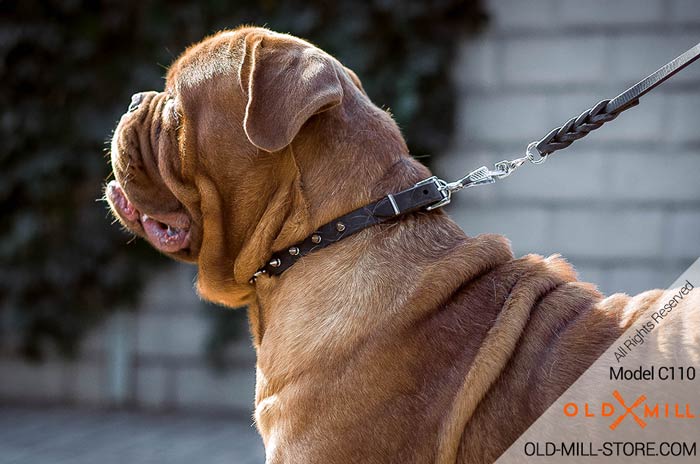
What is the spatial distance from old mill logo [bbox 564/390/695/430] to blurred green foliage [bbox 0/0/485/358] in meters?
4.23

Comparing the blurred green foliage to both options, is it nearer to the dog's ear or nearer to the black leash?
the dog's ear

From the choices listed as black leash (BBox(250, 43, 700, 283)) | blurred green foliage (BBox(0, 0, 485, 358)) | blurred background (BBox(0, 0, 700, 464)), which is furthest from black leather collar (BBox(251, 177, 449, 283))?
blurred green foliage (BBox(0, 0, 485, 358))

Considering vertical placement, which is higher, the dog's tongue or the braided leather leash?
the braided leather leash

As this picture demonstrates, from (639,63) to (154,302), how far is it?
3.82 metres

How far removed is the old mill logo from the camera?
204 cm

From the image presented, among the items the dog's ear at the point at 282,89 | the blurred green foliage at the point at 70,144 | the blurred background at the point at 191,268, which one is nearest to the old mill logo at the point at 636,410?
the dog's ear at the point at 282,89

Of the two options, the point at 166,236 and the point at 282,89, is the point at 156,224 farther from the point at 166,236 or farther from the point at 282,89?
the point at 282,89

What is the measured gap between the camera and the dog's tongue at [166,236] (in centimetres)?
289

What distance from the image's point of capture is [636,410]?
206cm

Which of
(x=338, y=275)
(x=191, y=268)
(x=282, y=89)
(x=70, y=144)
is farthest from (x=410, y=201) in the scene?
(x=70, y=144)

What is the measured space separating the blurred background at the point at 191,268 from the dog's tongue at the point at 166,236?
2.64m

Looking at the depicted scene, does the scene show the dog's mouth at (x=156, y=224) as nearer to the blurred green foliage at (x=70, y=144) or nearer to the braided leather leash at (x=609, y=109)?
the braided leather leash at (x=609, y=109)

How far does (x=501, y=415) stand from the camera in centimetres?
219

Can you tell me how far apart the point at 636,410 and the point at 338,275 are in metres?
0.90
